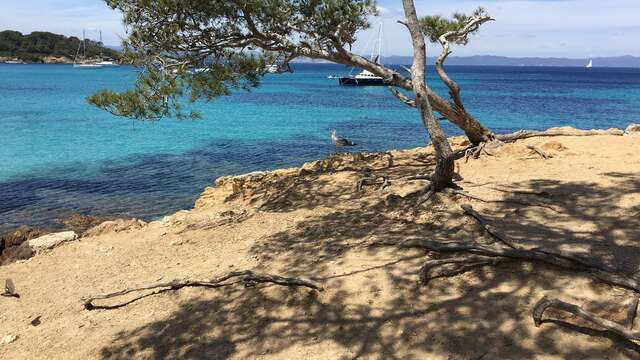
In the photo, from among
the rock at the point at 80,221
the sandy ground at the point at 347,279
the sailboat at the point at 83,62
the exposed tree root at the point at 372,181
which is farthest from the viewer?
the sailboat at the point at 83,62

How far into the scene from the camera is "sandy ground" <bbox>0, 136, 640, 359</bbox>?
429 cm

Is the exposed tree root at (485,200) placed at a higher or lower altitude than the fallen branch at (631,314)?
lower

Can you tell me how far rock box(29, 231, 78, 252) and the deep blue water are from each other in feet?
11.7

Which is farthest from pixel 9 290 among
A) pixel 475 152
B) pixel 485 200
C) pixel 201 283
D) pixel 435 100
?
pixel 475 152

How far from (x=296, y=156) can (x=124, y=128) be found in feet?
46.3

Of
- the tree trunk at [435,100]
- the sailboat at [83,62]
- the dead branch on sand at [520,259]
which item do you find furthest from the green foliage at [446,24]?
the sailboat at [83,62]

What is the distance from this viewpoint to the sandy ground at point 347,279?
4.29m

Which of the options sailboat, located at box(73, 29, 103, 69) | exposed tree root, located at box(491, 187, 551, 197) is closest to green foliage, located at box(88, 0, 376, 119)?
exposed tree root, located at box(491, 187, 551, 197)

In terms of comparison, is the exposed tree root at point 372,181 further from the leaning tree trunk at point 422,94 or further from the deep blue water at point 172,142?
the deep blue water at point 172,142

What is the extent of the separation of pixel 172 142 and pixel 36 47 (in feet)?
505

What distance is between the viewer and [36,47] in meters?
153

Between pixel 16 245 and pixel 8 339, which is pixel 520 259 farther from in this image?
pixel 16 245

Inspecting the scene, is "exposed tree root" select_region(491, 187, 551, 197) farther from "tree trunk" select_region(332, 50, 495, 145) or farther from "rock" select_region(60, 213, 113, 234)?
"rock" select_region(60, 213, 113, 234)

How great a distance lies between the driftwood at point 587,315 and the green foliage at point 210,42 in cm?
553
